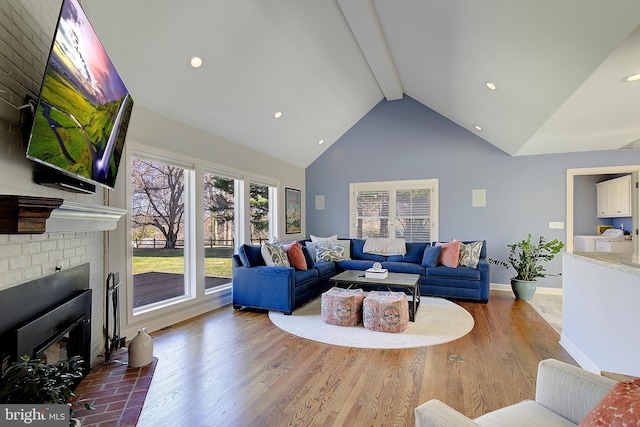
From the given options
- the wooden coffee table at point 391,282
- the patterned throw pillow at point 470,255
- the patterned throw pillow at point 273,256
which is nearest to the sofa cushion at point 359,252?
the patterned throw pillow at point 470,255

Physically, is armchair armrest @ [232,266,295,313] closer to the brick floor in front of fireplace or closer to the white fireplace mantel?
the brick floor in front of fireplace

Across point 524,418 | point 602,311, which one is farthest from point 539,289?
point 524,418

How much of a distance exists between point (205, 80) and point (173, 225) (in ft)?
5.67

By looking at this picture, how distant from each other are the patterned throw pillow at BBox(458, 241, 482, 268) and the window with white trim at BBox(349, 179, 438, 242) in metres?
0.99

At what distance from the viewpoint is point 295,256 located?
4723 millimetres

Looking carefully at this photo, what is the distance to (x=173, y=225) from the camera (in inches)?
155

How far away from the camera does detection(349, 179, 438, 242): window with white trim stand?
6191mm

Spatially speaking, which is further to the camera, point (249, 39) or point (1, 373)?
point (249, 39)

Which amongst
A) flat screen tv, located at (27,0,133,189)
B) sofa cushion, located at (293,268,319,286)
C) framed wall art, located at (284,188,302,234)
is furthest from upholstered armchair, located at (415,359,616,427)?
framed wall art, located at (284,188,302,234)

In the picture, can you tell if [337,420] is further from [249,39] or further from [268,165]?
[268,165]

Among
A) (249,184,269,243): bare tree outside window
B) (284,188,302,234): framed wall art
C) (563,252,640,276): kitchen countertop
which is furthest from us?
(284,188,302,234): framed wall art

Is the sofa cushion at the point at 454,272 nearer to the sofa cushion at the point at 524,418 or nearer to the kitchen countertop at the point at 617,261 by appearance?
the kitchen countertop at the point at 617,261

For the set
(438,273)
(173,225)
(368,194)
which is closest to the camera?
(173,225)

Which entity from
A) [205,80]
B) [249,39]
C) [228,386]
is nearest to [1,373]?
[228,386]
